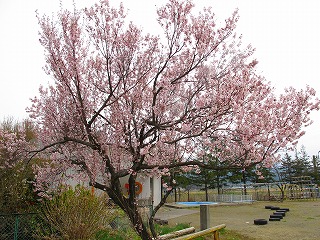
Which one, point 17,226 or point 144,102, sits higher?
point 144,102

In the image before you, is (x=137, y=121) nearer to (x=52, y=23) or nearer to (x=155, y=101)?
(x=155, y=101)

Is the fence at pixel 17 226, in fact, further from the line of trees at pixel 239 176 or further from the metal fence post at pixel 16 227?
the line of trees at pixel 239 176

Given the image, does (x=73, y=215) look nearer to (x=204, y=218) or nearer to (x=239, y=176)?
(x=204, y=218)

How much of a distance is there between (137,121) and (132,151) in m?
0.69

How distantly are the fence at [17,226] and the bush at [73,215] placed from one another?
33 centimetres

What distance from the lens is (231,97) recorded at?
5.64 m

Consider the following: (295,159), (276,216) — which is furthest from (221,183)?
(276,216)

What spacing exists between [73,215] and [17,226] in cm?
166

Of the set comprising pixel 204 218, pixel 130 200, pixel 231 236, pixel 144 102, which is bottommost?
pixel 231 236

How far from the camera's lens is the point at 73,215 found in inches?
275

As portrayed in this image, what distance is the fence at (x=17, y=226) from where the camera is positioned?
24.8 feet

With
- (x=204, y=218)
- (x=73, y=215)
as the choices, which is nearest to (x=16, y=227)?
(x=73, y=215)

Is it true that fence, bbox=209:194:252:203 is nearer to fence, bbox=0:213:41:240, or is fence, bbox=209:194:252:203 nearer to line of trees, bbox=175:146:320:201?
line of trees, bbox=175:146:320:201

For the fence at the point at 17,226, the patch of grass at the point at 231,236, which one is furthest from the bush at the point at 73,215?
the patch of grass at the point at 231,236
